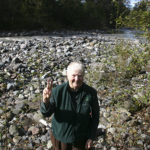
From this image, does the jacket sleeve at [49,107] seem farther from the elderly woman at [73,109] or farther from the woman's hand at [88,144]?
the woman's hand at [88,144]

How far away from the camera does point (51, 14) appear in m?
34.0

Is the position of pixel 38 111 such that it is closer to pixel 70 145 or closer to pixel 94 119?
pixel 70 145

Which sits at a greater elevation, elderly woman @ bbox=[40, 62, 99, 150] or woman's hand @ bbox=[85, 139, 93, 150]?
elderly woman @ bbox=[40, 62, 99, 150]

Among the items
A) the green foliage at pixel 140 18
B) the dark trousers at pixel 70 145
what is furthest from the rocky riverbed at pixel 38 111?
the green foliage at pixel 140 18

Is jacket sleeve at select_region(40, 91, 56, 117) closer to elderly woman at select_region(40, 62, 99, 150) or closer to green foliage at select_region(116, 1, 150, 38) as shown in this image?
elderly woman at select_region(40, 62, 99, 150)

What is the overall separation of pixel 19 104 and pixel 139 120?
3.11 meters

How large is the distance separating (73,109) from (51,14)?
33721 mm

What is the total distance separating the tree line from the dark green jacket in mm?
19880

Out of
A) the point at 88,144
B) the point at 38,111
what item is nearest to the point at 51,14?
the point at 38,111

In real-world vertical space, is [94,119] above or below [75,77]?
below

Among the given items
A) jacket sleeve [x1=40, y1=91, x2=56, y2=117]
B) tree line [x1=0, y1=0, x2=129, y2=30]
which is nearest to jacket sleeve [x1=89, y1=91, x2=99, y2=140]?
jacket sleeve [x1=40, y1=91, x2=56, y2=117]

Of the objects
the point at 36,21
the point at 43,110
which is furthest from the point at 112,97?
the point at 36,21

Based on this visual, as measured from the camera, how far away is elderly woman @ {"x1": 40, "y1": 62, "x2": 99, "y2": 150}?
2428 mm

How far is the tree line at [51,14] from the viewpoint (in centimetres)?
2734
